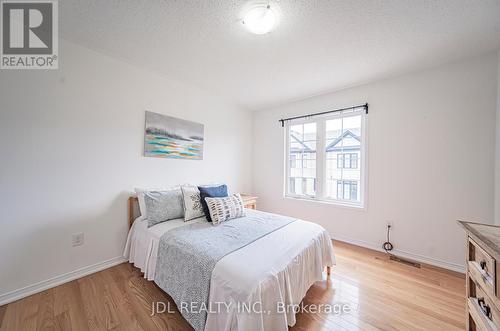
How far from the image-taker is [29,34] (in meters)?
1.64

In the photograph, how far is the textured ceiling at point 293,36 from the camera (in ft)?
4.63

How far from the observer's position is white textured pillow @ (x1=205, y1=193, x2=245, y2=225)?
2.02 m

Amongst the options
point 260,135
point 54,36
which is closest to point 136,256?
point 54,36

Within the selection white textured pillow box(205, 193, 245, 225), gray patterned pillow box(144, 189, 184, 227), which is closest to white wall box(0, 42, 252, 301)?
gray patterned pillow box(144, 189, 184, 227)

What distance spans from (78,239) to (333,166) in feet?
11.4

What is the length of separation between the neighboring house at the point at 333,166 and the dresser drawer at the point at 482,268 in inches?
73.3

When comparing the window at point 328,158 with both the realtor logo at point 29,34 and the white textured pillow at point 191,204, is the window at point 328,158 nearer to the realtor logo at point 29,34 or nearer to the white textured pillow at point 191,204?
the white textured pillow at point 191,204

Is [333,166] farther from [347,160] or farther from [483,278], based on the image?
[483,278]

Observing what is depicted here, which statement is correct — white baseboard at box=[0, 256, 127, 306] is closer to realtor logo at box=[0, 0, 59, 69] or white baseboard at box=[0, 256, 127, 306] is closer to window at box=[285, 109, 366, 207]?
realtor logo at box=[0, 0, 59, 69]

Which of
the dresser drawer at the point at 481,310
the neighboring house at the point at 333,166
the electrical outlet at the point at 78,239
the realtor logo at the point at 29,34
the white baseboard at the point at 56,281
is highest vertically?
the realtor logo at the point at 29,34

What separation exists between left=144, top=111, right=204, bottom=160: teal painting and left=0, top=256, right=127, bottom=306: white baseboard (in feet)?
4.41

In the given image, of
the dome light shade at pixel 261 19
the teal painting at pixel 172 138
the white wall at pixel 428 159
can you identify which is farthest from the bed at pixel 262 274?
the dome light shade at pixel 261 19

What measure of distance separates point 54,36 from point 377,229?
436cm

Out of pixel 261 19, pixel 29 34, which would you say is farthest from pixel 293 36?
pixel 29 34
